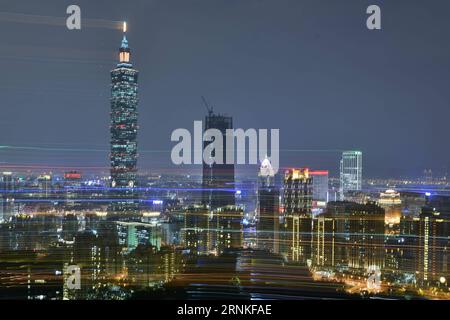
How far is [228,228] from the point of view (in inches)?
118

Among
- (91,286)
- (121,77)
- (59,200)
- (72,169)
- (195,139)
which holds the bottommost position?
(91,286)

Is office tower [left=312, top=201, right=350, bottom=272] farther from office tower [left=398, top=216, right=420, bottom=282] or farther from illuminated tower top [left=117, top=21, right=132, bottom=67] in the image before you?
illuminated tower top [left=117, top=21, right=132, bottom=67]

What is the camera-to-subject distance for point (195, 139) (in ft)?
9.34

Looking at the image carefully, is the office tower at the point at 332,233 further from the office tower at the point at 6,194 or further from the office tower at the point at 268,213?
the office tower at the point at 6,194

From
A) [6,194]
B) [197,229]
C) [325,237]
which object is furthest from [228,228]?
[6,194]

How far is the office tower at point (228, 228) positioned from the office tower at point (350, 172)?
0.79 m

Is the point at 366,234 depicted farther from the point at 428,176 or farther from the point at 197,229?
the point at 197,229

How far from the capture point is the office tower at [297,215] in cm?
296

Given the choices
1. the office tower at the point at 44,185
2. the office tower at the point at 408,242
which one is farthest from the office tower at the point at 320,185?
the office tower at the point at 44,185

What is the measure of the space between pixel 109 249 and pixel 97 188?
1.60 ft

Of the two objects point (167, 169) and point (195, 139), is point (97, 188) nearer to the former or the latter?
point (167, 169)
